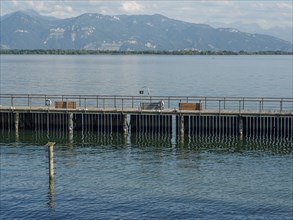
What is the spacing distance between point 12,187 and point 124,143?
19.1 m

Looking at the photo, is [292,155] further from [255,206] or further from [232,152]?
[255,206]

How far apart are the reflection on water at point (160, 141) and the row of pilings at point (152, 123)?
34.8 inches

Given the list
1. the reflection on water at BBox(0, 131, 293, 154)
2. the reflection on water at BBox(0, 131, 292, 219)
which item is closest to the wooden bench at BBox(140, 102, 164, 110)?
the reflection on water at BBox(0, 131, 293, 154)

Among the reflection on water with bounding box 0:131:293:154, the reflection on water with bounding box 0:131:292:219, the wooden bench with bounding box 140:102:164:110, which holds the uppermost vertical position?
the wooden bench with bounding box 140:102:164:110

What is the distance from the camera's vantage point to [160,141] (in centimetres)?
5997

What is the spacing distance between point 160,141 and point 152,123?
3.77 metres

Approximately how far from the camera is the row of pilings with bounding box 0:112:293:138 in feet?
200

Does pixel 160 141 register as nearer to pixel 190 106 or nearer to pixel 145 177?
pixel 190 106

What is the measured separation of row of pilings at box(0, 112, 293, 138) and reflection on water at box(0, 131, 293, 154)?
0.89m

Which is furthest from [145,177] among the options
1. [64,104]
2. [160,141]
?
[64,104]

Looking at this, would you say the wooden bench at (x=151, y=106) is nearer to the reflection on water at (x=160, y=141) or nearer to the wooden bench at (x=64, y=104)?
the reflection on water at (x=160, y=141)

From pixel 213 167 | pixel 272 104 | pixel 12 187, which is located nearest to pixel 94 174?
pixel 12 187

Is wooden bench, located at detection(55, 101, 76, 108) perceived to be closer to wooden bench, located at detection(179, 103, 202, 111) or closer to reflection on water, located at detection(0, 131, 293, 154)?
reflection on water, located at detection(0, 131, 293, 154)

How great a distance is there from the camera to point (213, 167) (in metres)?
48.1
